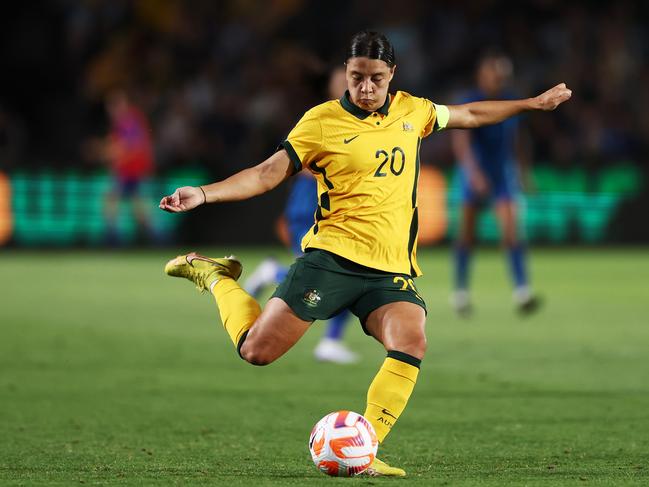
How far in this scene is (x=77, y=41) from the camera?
21875 mm

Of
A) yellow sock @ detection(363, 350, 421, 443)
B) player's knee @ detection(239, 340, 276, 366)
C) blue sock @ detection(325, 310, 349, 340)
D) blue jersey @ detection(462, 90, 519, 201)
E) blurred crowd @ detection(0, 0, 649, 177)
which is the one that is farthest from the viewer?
blurred crowd @ detection(0, 0, 649, 177)

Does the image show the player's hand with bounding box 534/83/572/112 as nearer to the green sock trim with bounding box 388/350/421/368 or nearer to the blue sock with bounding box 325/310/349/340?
the green sock trim with bounding box 388/350/421/368

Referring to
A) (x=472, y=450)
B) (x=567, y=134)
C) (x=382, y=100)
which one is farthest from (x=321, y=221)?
(x=567, y=134)

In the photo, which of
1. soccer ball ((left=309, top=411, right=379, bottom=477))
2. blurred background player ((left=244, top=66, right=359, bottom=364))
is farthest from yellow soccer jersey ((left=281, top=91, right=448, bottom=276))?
blurred background player ((left=244, top=66, right=359, bottom=364))

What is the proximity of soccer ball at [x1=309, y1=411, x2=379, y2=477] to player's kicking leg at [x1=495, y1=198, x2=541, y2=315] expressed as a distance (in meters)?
6.95

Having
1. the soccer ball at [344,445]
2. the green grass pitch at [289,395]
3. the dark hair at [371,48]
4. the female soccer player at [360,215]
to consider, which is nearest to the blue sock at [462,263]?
the green grass pitch at [289,395]

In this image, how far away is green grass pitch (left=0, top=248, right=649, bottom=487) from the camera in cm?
555

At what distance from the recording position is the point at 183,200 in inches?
208

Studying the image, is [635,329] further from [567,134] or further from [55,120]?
[55,120]

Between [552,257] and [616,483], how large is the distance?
13836 millimetres

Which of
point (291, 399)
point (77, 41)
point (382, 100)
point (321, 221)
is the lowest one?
point (291, 399)

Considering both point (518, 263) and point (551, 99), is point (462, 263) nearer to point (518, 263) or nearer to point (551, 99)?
point (518, 263)

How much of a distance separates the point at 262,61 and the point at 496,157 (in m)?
10.1

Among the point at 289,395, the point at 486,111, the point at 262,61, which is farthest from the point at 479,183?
the point at 262,61
